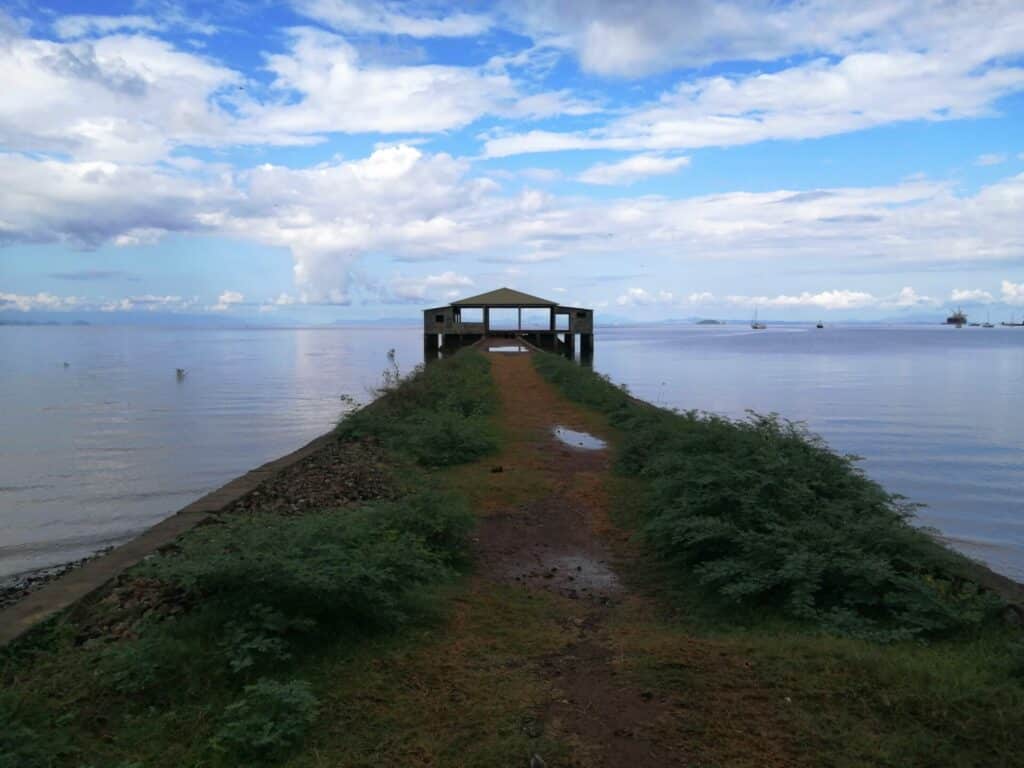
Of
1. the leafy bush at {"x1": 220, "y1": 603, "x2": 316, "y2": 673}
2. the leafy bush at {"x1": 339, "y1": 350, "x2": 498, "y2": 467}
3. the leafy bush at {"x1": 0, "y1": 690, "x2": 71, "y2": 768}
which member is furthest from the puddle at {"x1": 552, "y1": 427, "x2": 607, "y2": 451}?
the leafy bush at {"x1": 0, "y1": 690, "x2": 71, "y2": 768}

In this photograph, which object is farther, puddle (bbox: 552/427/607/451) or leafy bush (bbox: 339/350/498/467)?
puddle (bbox: 552/427/607/451)

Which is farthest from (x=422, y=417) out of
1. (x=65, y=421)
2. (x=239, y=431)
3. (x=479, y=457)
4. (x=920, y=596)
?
(x=65, y=421)

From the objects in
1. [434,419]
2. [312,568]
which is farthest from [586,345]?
[312,568]

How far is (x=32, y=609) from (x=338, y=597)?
6.86ft

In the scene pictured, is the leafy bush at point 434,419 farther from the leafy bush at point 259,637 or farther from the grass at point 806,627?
the leafy bush at point 259,637

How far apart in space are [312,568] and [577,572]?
258 cm

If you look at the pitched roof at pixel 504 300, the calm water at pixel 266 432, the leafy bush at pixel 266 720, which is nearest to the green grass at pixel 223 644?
the leafy bush at pixel 266 720

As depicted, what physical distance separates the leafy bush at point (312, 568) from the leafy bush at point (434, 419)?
5.61 meters

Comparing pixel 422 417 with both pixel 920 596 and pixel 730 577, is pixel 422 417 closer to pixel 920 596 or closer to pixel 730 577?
pixel 730 577

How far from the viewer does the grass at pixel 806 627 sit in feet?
11.7

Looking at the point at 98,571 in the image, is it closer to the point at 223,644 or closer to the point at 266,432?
the point at 223,644

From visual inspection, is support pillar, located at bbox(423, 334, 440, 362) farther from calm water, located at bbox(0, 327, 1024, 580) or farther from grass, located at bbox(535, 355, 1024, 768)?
grass, located at bbox(535, 355, 1024, 768)

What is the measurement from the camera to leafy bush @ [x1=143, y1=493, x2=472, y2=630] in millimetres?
4602

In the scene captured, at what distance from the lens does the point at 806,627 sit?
494 cm
